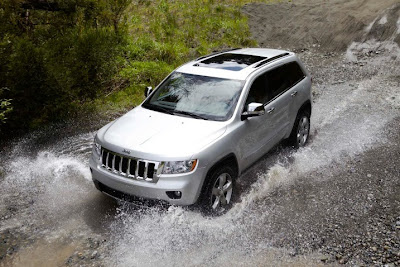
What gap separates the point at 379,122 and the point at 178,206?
19.3ft

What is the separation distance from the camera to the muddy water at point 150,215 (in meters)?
5.09

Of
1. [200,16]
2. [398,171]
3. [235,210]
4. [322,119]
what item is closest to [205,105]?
[235,210]

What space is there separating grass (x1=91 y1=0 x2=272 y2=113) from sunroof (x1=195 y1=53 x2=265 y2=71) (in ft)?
12.5

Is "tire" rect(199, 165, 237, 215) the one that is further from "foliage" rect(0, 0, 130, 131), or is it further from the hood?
"foliage" rect(0, 0, 130, 131)

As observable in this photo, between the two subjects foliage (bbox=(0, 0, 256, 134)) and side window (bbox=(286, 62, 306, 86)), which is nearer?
side window (bbox=(286, 62, 306, 86))

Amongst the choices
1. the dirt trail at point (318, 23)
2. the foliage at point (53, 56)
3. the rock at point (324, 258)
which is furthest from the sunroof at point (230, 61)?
the dirt trail at point (318, 23)

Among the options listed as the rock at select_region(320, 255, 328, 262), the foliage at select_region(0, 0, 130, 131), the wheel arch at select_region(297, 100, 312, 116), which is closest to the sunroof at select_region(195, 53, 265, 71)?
the wheel arch at select_region(297, 100, 312, 116)

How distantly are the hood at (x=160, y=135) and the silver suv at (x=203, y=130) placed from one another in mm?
12

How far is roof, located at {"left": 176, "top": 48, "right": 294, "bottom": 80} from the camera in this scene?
21.2ft

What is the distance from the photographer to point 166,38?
14.8m

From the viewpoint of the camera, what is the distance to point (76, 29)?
9555 mm

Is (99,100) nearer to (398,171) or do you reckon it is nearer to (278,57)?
(278,57)

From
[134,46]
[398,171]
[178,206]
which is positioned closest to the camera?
[178,206]

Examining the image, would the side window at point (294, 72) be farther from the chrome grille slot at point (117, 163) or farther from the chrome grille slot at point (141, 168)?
the chrome grille slot at point (117, 163)
